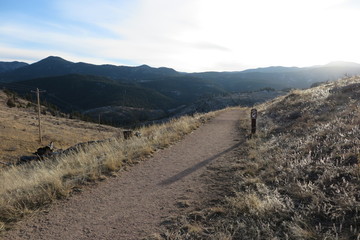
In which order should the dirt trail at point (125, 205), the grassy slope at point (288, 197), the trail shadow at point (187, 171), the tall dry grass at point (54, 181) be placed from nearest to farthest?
the grassy slope at point (288, 197) → the dirt trail at point (125, 205) → the tall dry grass at point (54, 181) → the trail shadow at point (187, 171)

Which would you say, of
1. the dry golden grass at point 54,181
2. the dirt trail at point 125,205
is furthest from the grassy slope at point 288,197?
the dry golden grass at point 54,181

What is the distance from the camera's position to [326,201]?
12.4 feet

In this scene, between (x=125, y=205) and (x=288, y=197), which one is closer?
(x=288, y=197)

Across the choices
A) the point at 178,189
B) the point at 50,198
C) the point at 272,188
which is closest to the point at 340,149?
the point at 272,188

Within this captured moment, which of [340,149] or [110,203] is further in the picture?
[340,149]

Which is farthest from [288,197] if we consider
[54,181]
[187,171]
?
[54,181]

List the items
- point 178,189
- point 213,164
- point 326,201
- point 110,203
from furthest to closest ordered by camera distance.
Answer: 1. point 213,164
2. point 178,189
3. point 110,203
4. point 326,201

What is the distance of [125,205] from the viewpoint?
4.65 meters

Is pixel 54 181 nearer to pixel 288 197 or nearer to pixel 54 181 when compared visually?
pixel 54 181

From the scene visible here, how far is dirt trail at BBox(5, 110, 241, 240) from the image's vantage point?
3.78 metres

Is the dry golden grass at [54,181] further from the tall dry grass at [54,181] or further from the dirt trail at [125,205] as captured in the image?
the dirt trail at [125,205]

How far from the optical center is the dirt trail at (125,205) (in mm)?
3781

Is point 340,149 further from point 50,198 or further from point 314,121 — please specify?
point 50,198

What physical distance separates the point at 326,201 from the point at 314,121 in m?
6.71
